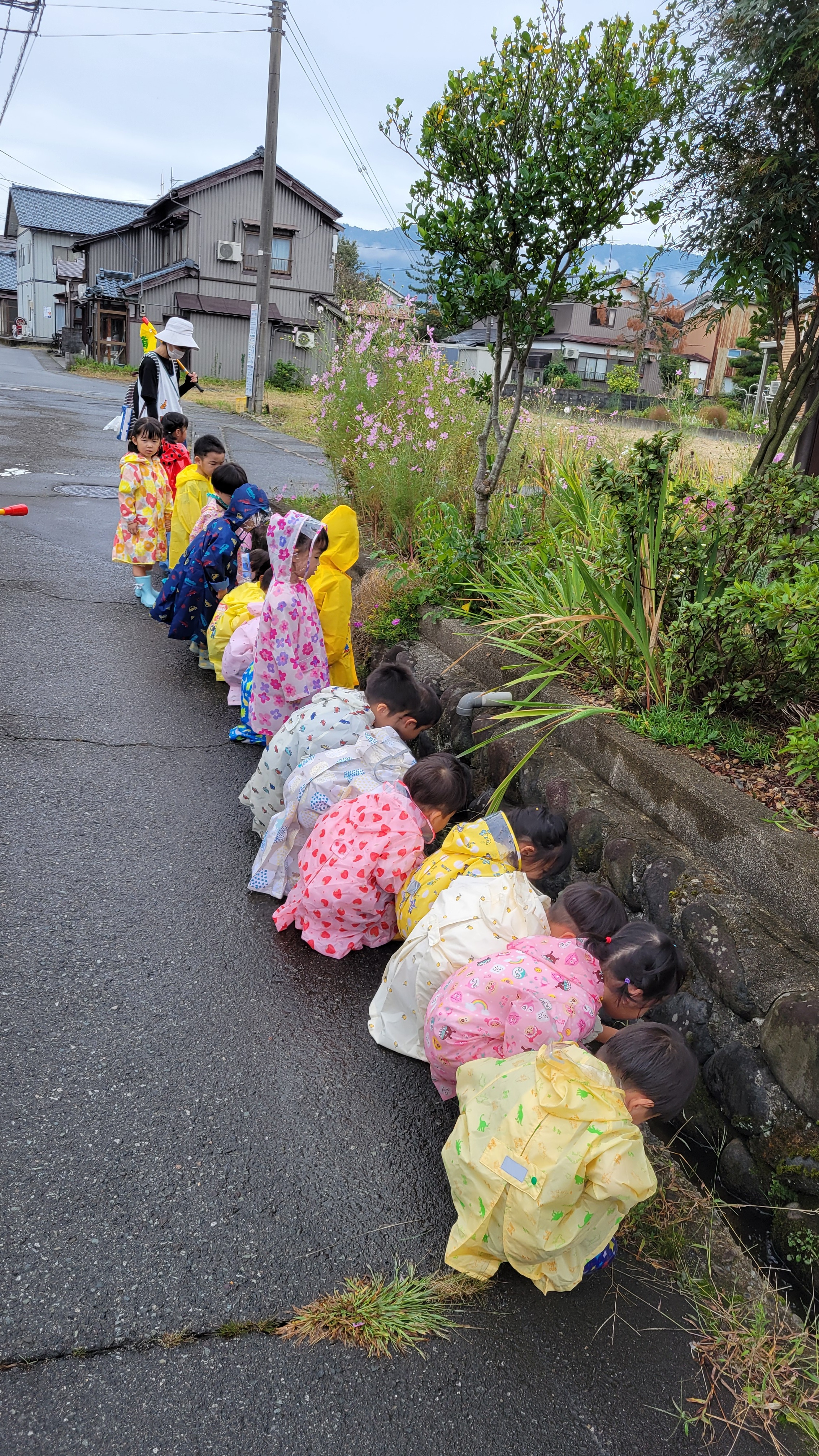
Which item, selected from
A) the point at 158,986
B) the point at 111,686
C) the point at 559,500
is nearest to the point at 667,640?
the point at 559,500

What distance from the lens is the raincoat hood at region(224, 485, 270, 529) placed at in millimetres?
5770

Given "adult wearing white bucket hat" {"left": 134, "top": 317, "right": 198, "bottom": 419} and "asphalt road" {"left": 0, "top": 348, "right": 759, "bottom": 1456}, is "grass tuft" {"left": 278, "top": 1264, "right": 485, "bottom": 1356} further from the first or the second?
"adult wearing white bucket hat" {"left": 134, "top": 317, "right": 198, "bottom": 419}

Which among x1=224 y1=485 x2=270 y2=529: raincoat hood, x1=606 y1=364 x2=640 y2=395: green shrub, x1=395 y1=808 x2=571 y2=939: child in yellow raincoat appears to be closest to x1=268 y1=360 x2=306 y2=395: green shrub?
x1=606 y1=364 x2=640 y2=395: green shrub

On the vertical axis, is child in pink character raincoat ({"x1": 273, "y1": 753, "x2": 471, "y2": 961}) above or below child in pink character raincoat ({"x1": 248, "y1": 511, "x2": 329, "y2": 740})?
below

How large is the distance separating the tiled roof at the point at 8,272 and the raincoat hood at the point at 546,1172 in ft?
242

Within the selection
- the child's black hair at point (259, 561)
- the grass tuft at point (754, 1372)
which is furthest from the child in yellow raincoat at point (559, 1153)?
the child's black hair at point (259, 561)

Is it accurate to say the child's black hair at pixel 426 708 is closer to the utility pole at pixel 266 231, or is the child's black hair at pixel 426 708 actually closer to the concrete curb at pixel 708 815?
the concrete curb at pixel 708 815

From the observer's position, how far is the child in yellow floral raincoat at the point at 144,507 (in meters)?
6.73

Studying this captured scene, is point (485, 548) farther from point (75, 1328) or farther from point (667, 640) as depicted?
point (75, 1328)

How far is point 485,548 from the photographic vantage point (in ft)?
17.8

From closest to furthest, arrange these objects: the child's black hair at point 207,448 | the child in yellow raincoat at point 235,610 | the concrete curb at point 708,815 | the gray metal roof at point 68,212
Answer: the concrete curb at point 708,815 → the child in yellow raincoat at point 235,610 → the child's black hair at point 207,448 → the gray metal roof at point 68,212

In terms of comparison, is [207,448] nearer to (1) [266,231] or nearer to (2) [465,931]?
(2) [465,931]

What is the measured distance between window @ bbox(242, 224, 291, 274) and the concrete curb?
38.1 meters

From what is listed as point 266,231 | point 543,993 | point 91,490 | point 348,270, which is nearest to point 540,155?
point 543,993
